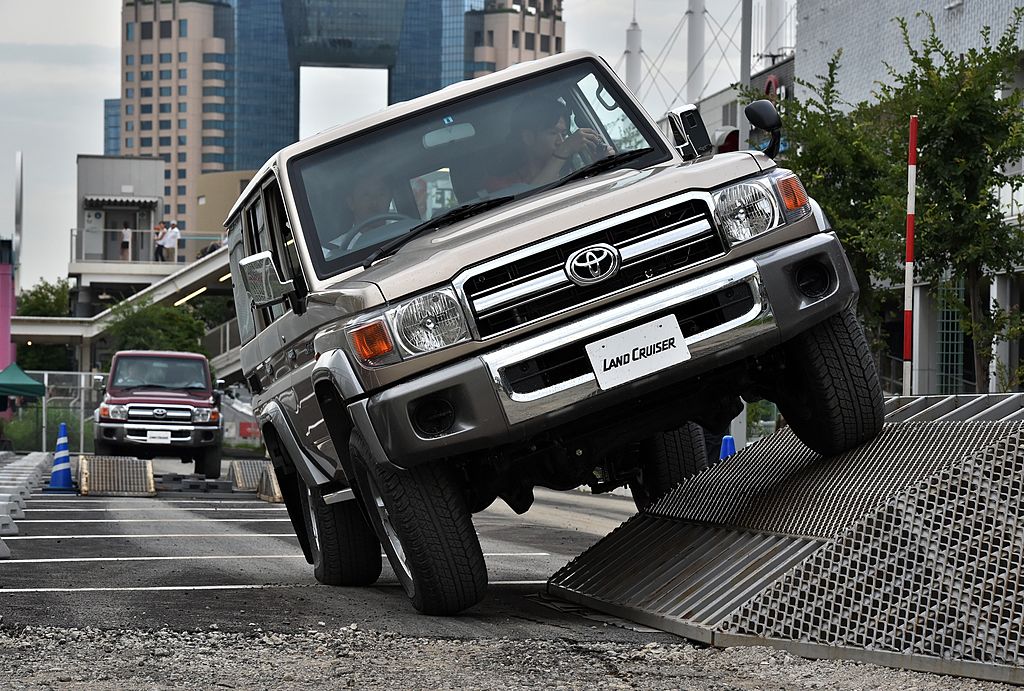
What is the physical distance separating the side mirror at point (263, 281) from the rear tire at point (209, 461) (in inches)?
737

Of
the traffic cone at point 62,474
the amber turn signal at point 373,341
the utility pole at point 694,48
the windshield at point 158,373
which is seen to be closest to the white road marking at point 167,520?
the traffic cone at point 62,474

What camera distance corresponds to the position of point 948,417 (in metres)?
8.25

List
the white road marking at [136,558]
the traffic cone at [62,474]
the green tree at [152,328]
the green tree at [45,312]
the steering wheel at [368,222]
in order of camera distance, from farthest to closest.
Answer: the green tree at [45,312], the green tree at [152,328], the traffic cone at [62,474], the white road marking at [136,558], the steering wheel at [368,222]

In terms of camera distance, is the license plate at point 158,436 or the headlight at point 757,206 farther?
the license plate at point 158,436

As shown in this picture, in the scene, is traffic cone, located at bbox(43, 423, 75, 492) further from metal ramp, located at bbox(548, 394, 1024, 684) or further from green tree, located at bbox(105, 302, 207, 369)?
green tree, located at bbox(105, 302, 207, 369)

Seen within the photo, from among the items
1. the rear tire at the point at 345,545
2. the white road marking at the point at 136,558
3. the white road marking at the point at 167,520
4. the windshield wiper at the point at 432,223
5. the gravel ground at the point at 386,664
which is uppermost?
the windshield wiper at the point at 432,223

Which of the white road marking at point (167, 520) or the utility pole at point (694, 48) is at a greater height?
the utility pole at point (694, 48)

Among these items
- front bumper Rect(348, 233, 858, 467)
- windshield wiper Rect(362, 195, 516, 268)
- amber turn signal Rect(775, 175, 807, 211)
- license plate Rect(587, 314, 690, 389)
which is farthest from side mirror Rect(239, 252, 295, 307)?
amber turn signal Rect(775, 175, 807, 211)

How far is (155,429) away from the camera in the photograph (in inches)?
1010

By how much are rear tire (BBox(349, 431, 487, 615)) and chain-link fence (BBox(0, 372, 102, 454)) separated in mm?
27052

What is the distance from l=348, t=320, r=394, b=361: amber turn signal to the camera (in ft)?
20.9

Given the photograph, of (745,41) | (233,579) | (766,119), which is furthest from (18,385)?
(766,119)

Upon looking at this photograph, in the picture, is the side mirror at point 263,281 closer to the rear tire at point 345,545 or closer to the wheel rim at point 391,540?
the wheel rim at point 391,540

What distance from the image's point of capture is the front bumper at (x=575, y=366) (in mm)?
6309
